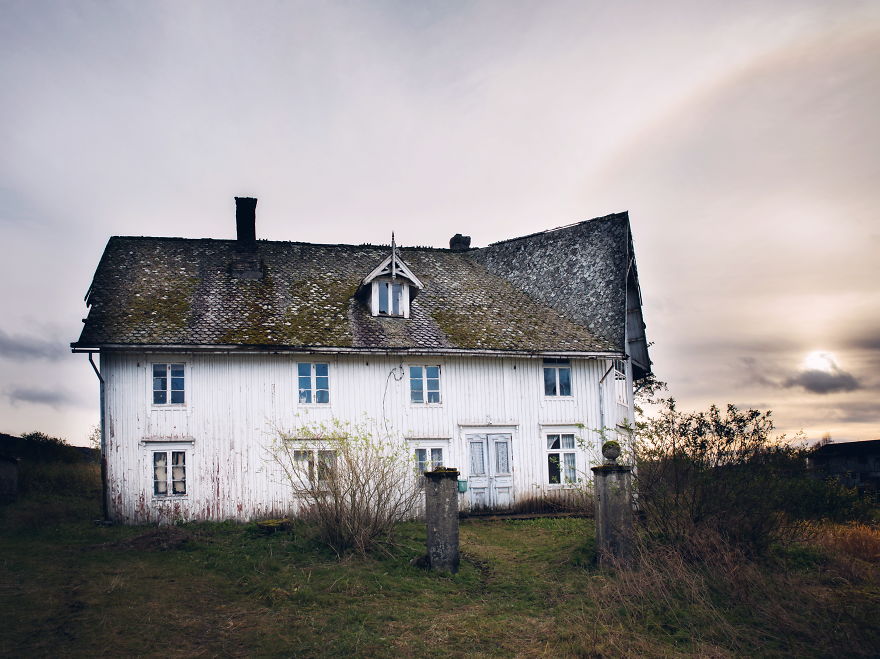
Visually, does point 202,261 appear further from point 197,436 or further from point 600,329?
point 600,329

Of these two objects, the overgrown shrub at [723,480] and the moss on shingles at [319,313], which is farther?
the moss on shingles at [319,313]

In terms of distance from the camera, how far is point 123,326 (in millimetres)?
19969

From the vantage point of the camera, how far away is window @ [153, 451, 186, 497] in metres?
19.5

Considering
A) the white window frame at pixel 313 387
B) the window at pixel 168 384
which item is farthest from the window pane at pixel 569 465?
the window at pixel 168 384

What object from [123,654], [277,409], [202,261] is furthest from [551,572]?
[202,261]

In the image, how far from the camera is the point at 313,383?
68.8ft

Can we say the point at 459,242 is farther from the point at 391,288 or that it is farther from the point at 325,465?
the point at 325,465

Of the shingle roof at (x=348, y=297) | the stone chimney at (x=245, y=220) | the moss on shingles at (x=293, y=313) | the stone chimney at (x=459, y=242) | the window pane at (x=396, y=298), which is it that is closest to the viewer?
the moss on shingles at (x=293, y=313)

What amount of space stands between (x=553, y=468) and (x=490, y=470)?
7.11 ft

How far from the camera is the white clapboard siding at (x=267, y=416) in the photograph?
19.5m

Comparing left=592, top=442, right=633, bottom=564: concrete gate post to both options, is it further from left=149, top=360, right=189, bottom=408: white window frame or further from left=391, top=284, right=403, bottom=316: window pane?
left=149, top=360, right=189, bottom=408: white window frame

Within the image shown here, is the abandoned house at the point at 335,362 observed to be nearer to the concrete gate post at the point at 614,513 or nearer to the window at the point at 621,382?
the window at the point at 621,382

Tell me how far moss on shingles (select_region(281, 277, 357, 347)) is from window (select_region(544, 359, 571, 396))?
661 cm

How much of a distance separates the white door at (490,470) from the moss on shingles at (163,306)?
950cm
